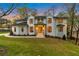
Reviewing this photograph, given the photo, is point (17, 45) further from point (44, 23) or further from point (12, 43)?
point (44, 23)

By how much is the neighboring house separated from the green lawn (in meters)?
0.05

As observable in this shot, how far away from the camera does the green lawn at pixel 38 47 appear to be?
294 centimetres

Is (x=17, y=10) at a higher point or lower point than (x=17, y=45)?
higher

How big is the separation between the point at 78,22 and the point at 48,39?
27 centimetres

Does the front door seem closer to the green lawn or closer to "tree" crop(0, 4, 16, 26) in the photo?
the green lawn

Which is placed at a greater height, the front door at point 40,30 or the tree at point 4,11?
the tree at point 4,11

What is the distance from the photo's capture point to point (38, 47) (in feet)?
9.67

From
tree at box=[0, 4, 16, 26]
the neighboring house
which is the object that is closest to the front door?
the neighboring house

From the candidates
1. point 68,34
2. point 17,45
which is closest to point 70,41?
point 68,34

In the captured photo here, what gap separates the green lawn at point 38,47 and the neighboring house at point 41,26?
54mm

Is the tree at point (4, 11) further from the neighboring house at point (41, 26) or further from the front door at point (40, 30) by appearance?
the front door at point (40, 30)

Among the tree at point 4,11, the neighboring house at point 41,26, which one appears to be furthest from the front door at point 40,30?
the tree at point 4,11

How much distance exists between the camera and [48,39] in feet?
9.75

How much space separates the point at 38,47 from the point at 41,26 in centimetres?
17
